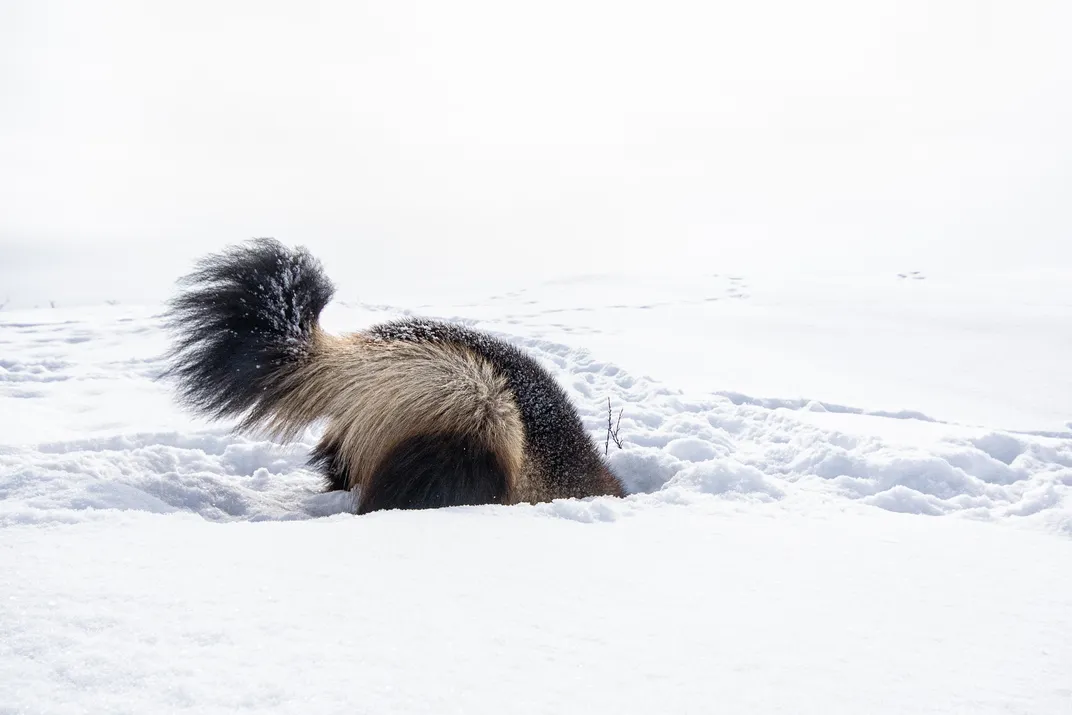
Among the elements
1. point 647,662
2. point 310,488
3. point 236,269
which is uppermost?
point 236,269

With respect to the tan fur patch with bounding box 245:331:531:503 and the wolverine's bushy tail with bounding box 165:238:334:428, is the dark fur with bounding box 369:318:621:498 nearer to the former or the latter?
the tan fur patch with bounding box 245:331:531:503

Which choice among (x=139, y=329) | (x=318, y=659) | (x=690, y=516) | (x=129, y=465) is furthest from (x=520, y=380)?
(x=139, y=329)

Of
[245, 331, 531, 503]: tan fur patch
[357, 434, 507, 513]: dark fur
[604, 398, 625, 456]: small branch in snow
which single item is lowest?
[604, 398, 625, 456]: small branch in snow

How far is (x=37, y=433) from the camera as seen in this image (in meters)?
4.18

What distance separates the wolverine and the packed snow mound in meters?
0.46

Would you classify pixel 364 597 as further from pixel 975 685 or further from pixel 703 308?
pixel 703 308

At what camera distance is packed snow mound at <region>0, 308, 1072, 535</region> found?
9.41 ft

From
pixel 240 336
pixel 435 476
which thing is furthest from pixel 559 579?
pixel 240 336

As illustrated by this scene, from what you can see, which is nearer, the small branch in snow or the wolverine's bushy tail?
the wolverine's bushy tail

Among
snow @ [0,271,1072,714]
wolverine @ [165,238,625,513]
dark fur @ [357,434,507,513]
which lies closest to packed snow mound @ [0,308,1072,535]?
snow @ [0,271,1072,714]

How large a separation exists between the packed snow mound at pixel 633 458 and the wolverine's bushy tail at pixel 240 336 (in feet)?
1.53

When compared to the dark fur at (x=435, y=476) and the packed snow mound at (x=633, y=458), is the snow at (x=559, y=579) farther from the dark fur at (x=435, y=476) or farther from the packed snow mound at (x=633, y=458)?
the dark fur at (x=435, y=476)

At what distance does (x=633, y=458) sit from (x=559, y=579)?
10.2 ft

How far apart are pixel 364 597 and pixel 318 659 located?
32 centimetres
